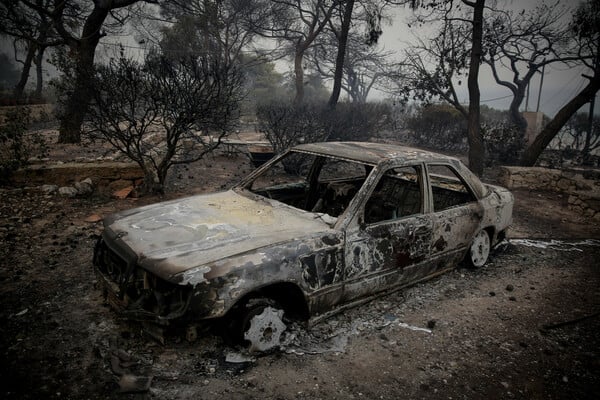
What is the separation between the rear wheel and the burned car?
0.14 metres

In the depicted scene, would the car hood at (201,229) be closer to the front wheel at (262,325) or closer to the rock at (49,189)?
the front wheel at (262,325)

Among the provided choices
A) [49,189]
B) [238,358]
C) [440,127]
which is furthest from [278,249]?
[440,127]

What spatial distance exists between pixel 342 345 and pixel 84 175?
5.45 metres

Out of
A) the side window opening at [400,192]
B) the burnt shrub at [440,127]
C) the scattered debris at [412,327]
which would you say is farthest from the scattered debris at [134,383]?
the burnt shrub at [440,127]

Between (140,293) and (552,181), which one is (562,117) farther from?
(140,293)

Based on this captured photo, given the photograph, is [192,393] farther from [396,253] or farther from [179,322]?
[396,253]

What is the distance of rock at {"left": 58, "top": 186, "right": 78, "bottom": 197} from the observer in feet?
18.6

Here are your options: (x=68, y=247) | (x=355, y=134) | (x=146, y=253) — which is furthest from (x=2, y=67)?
(x=146, y=253)

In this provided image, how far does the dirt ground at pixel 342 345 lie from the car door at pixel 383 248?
1.42 ft

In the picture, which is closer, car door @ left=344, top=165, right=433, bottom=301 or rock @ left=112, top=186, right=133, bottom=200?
car door @ left=344, top=165, right=433, bottom=301

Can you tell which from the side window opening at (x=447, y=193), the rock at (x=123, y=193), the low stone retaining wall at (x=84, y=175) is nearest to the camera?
the side window opening at (x=447, y=193)

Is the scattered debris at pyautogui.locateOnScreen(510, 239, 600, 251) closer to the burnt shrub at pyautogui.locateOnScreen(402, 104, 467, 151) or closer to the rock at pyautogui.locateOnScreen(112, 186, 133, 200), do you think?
the rock at pyautogui.locateOnScreen(112, 186, 133, 200)

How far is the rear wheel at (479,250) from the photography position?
4160mm

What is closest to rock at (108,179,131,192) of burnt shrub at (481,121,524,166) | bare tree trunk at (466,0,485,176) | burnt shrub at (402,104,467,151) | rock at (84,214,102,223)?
rock at (84,214,102,223)
